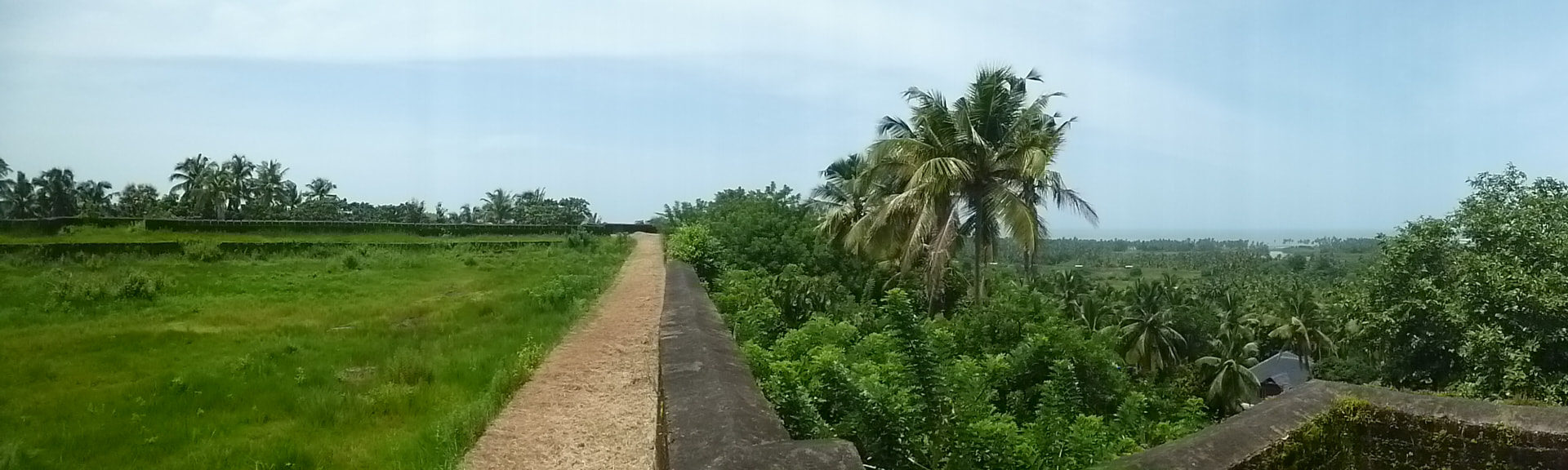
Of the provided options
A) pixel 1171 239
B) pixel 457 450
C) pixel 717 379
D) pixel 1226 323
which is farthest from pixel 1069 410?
pixel 1171 239

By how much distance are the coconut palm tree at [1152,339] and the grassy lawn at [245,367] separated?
21.0 meters

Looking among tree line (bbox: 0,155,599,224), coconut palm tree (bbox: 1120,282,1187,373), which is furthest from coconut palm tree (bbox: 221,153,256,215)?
coconut palm tree (bbox: 1120,282,1187,373)

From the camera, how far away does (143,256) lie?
1988 cm

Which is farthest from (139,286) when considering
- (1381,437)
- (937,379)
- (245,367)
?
(1381,437)

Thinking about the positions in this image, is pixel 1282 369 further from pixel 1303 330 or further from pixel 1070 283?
pixel 1070 283

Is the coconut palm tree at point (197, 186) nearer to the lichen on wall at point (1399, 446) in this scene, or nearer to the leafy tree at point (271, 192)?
the leafy tree at point (271, 192)

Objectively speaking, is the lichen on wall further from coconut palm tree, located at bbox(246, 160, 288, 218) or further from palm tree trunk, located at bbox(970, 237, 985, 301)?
coconut palm tree, located at bbox(246, 160, 288, 218)

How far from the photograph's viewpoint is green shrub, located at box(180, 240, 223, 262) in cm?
2289

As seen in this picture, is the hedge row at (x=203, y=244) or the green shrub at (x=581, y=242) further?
the green shrub at (x=581, y=242)

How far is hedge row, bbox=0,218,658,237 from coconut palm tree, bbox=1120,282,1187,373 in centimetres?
2621

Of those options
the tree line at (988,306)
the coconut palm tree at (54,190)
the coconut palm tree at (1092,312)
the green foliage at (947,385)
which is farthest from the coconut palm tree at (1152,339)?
→ the coconut palm tree at (54,190)

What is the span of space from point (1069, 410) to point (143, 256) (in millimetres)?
21121

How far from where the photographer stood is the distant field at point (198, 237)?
9703mm

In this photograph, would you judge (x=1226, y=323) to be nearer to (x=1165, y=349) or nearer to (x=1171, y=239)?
(x=1165, y=349)
